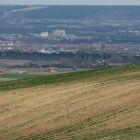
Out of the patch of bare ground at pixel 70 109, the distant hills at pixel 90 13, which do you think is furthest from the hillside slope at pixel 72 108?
the distant hills at pixel 90 13

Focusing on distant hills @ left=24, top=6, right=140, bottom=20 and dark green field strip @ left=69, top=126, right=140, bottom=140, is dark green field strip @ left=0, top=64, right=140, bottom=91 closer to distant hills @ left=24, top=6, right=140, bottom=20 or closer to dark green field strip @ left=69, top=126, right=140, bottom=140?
dark green field strip @ left=69, top=126, right=140, bottom=140

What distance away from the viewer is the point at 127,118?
1050cm

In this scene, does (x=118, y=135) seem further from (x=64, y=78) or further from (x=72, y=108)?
(x=64, y=78)

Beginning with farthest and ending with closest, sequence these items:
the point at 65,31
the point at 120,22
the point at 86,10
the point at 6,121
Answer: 1. the point at 86,10
2. the point at 120,22
3. the point at 65,31
4. the point at 6,121

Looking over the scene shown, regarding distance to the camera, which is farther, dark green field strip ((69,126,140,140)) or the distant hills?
the distant hills

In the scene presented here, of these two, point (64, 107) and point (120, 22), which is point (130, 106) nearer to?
point (64, 107)

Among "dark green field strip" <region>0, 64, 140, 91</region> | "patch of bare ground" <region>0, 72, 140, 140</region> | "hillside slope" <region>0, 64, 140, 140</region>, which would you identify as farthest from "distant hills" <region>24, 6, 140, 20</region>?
"patch of bare ground" <region>0, 72, 140, 140</region>

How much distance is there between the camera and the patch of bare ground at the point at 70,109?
1015 cm

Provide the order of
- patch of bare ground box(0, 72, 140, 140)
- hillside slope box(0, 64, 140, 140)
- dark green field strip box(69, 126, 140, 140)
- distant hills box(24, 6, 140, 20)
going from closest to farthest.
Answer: dark green field strip box(69, 126, 140, 140) → hillside slope box(0, 64, 140, 140) → patch of bare ground box(0, 72, 140, 140) → distant hills box(24, 6, 140, 20)

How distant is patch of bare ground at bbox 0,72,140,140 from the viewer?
33.3ft

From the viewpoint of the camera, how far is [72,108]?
1127 cm

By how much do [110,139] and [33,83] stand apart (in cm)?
495

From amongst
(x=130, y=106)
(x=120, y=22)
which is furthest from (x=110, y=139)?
(x=120, y=22)

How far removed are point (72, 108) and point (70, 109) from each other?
8 centimetres
